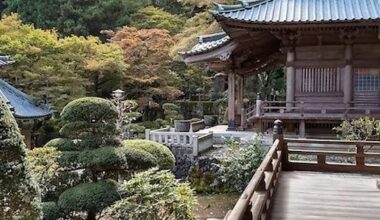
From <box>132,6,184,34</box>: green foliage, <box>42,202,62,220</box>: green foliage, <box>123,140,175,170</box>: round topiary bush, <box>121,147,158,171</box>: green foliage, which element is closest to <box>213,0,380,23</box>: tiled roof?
<box>123,140,175,170</box>: round topiary bush

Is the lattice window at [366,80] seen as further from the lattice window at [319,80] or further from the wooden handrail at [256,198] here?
the wooden handrail at [256,198]

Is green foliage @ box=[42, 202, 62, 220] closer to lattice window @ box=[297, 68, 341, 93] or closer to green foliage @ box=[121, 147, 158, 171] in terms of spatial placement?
green foliage @ box=[121, 147, 158, 171]

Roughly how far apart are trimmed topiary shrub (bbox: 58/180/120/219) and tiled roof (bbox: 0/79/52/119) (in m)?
9.31

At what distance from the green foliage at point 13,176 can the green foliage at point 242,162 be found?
4.94m

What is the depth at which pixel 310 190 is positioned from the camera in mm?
6559

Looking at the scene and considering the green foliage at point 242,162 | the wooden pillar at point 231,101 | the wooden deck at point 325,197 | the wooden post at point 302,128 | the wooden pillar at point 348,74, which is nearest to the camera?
the wooden deck at point 325,197

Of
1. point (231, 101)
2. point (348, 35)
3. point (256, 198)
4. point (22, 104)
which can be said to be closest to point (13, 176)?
point (256, 198)

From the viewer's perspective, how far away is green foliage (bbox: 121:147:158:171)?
935cm

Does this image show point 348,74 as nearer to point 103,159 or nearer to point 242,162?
point 242,162

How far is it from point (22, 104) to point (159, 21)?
1118cm

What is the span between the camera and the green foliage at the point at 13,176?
6.36 m

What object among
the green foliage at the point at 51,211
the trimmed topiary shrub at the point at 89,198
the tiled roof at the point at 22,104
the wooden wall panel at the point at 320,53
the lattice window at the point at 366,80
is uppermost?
the wooden wall panel at the point at 320,53

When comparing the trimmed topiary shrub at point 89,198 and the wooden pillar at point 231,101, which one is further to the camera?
the wooden pillar at point 231,101

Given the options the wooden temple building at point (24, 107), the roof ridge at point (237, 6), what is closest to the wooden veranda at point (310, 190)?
the roof ridge at point (237, 6)
